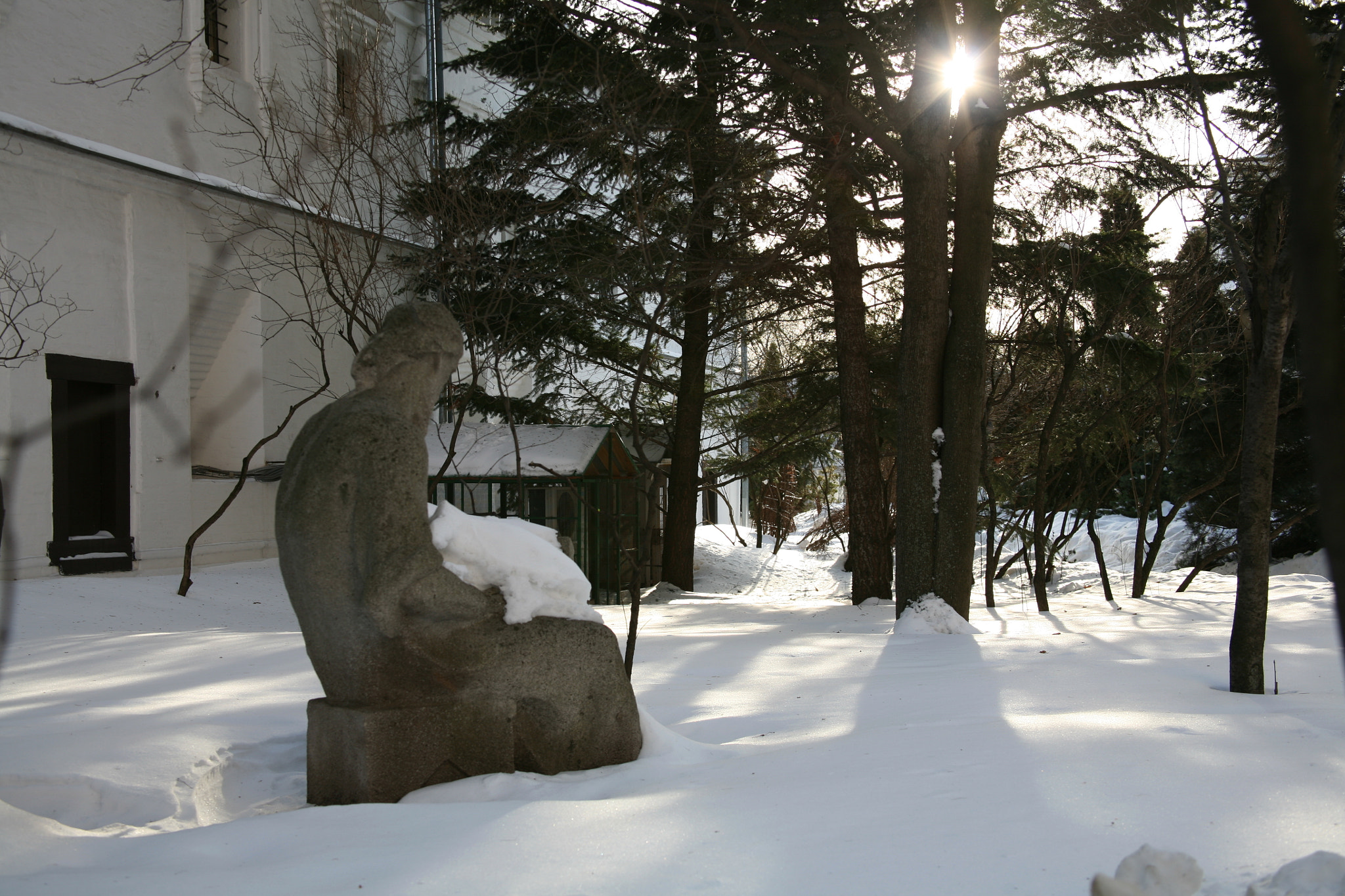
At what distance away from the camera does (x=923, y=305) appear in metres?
8.78

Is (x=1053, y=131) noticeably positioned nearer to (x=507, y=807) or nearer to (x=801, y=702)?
(x=801, y=702)

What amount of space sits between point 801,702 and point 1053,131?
28.9ft

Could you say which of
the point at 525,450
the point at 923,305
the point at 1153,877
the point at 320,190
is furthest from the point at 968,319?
the point at 320,190

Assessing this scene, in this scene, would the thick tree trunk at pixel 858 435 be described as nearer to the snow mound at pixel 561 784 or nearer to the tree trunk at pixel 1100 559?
the tree trunk at pixel 1100 559

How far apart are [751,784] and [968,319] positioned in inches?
246

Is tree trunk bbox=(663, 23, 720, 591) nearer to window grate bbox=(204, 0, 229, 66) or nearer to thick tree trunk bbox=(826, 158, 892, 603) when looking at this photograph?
thick tree trunk bbox=(826, 158, 892, 603)

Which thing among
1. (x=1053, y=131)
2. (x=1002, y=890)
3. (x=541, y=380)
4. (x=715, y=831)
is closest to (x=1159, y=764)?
(x=1002, y=890)

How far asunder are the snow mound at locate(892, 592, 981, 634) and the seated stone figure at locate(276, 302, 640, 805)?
489 centimetres

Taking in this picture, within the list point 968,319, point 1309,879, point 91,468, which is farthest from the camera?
point 91,468

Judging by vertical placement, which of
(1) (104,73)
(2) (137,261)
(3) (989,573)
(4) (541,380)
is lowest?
(3) (989,573)

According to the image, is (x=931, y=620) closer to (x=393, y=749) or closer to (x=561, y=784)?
(x=561, y=784)

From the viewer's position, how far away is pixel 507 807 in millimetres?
3240

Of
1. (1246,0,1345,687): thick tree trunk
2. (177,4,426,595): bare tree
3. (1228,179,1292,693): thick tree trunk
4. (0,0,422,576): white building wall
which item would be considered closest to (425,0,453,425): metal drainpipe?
(177,4,426,595): bare tree

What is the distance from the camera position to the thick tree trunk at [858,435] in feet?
39.3
